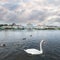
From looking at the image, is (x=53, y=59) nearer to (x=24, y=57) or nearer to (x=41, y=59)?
(x=41, y=59)

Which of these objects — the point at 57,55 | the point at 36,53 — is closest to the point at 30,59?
the point at 36,53

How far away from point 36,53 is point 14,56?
4.68 metres

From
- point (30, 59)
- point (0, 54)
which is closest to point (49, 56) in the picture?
point (30, 59)

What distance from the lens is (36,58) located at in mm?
31344

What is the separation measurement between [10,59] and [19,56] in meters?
2.86

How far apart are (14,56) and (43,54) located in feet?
20.3

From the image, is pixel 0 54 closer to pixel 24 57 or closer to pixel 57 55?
pixel 24 57

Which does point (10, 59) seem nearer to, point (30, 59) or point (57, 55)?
point (30, 59)

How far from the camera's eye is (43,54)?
3425 cm

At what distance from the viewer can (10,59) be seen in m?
30.5

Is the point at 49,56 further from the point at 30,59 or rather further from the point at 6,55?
the point at 6,55

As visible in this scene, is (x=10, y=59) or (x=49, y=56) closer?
(x=10, y=59)

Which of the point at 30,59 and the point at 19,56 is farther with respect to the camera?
the point at 19,56

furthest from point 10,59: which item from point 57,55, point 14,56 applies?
point 57,55
